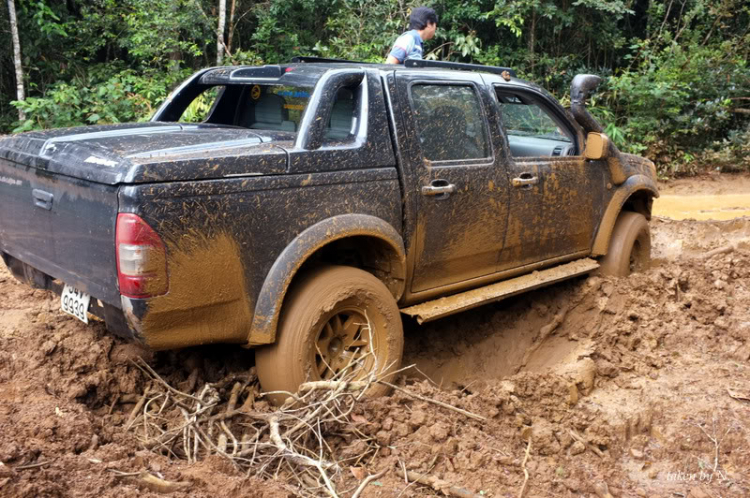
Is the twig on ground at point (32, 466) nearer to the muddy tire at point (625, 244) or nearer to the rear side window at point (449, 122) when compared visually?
the rear side window at point (449, 122)

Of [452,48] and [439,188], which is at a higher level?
[452,48]

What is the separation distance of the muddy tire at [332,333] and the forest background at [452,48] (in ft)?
23.3

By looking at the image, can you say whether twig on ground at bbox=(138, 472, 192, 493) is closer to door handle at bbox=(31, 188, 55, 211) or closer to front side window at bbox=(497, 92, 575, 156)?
door handle at bbox=(31, 188, 55, 211)

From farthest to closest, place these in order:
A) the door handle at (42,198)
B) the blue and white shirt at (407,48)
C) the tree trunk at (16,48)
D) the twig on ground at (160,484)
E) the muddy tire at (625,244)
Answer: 1. the tree trunk at (16,48)
2. the blue and white shirt at (407,48)
3. the muddy tire at (625,244)
4. the door handle at (42,198)
5. the twig on ground at (160,484)

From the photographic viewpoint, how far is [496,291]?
457cm

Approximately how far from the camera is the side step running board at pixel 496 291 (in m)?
4.14

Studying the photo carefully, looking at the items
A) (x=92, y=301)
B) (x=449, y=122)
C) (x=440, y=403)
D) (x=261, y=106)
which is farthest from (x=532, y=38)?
(x=92, y=301)

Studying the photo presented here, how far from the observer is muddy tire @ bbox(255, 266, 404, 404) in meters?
3.47

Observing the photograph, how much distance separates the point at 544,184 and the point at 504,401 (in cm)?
162

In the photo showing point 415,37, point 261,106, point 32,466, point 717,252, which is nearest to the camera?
point 32,466

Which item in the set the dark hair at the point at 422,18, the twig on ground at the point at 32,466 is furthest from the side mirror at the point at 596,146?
the twig on ground at the point at 32,466

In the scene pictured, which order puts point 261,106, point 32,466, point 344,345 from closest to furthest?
point 32,466
point 344,345
point 261,106

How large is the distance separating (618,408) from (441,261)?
1.35m

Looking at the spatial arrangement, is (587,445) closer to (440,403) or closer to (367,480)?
(440,403)
